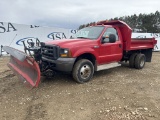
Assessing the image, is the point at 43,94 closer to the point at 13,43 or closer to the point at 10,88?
the point at 10,88

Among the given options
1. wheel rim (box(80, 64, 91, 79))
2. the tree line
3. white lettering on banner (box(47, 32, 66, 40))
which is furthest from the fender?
the tree line

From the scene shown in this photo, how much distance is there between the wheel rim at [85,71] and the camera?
6.20 meters

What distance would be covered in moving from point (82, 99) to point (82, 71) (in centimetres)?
126

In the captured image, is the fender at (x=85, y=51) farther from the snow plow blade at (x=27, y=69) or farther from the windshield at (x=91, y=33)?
the snow plow blade at (x=27, y=69)

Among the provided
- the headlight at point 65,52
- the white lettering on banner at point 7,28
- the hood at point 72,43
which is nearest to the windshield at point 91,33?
the hood at point 72,43

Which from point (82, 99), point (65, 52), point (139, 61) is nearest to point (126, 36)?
point (139, 61)

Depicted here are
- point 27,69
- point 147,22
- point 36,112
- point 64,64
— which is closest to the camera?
point 36,112

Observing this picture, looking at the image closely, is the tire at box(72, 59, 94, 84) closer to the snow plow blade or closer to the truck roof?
the snow plow blade

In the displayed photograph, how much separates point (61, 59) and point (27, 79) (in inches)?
44.7

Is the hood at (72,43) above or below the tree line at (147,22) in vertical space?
below

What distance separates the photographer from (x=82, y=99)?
5.12 m

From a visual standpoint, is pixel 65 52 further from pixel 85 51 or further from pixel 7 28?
pixel 7 28

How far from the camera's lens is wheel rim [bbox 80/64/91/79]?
6195mm

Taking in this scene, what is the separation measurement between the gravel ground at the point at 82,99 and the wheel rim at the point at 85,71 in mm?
263
